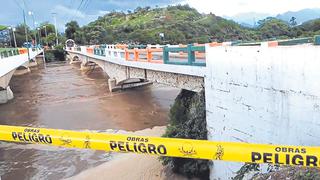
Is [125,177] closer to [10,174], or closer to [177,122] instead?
[177,122]

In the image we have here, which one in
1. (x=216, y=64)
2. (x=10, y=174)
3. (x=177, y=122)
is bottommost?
(x=10, y=174)

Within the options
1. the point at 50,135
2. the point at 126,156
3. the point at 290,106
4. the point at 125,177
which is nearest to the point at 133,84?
the point at 126,156

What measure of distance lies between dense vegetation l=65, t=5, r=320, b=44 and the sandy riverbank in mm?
16374

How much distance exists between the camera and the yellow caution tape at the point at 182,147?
284cm

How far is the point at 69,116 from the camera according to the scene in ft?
62.2

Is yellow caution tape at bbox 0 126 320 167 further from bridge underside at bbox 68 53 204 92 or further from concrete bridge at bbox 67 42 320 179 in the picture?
bridge underside at bbox 68 53 204 92

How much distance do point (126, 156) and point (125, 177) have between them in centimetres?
168

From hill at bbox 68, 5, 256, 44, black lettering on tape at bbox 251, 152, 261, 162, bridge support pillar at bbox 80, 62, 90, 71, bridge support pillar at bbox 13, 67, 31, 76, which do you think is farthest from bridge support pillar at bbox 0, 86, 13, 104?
black lettering on tape at bbox 251, 152, 261, 162

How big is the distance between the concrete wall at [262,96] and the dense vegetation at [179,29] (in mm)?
16798

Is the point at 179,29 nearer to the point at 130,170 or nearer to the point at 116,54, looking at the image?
the point at 116,54

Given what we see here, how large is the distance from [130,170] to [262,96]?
5444mm

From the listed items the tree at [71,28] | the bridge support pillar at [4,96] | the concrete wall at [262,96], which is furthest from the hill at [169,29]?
the concrete wall at [262,96]

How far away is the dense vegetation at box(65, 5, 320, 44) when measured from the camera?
97.7 ft

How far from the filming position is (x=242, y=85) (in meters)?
7.02
